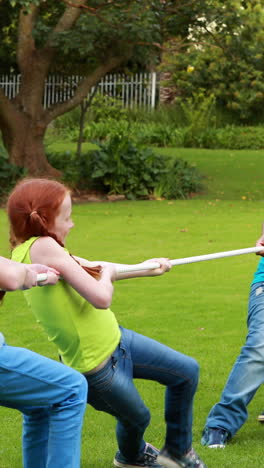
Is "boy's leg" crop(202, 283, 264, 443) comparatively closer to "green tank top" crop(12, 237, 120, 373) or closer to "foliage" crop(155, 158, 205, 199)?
"green tank top" crop(12, 237, 120, 373)

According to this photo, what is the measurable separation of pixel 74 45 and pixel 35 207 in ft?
44.5

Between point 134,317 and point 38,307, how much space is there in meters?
4.71

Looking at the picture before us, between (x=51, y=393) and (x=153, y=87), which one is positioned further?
(x=153, y=87)

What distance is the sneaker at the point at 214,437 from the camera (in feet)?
15.2

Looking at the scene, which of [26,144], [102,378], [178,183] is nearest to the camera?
[102,378]

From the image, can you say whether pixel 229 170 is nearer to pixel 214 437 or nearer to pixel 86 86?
pixel 86 86

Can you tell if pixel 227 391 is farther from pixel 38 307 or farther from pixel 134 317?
pixel 134 317

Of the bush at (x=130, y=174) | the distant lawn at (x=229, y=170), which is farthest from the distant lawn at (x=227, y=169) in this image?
the bush at (x=130, y=174)

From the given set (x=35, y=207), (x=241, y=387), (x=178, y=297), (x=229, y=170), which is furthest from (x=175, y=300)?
(x=229, y=170)

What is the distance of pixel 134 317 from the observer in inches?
322

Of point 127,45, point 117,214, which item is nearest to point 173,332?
point 117,214

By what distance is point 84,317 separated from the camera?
139 inches

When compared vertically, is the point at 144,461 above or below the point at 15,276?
below

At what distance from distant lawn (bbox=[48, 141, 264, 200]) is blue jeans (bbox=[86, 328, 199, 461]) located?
1394 centimetres
